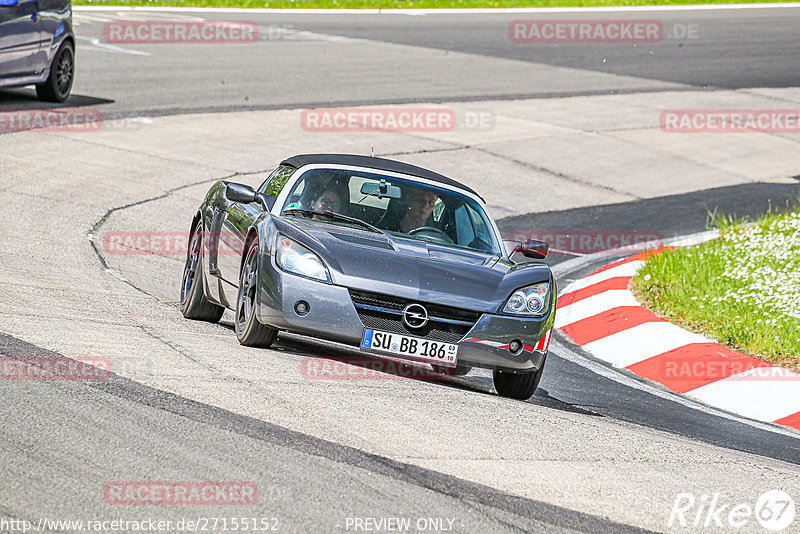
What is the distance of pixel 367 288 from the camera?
23.2 feet

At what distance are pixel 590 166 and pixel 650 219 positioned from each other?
2.61 meters

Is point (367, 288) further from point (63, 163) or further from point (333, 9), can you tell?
point (333, 9)

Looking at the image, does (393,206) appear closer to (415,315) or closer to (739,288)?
(415,315)

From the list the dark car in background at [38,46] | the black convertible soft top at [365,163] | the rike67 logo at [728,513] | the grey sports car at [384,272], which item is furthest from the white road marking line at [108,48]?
the rike67 logo at [728,513]

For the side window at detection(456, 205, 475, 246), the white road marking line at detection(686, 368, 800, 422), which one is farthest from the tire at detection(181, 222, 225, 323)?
the white road marking line at detection(686, 368, 800, 422)

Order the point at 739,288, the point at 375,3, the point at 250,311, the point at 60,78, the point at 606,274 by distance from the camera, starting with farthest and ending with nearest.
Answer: the point at 375,3
the point at 60,78
the point at 606,274
the point at 739,288
the point at 250,311

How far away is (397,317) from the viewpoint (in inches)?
278

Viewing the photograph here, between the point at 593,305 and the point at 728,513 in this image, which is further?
the point at 593,305

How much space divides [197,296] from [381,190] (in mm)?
1666

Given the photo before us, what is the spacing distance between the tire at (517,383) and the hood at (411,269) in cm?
62

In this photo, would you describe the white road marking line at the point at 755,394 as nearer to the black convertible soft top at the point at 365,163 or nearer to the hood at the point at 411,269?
the hood at the point at 411,269

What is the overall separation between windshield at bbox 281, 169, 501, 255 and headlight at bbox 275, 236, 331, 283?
0.78 m

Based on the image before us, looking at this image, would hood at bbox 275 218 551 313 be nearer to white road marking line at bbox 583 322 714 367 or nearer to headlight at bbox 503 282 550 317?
headlight at bbox 503 282 550 317

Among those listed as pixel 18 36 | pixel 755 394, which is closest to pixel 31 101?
pixel 18 36
